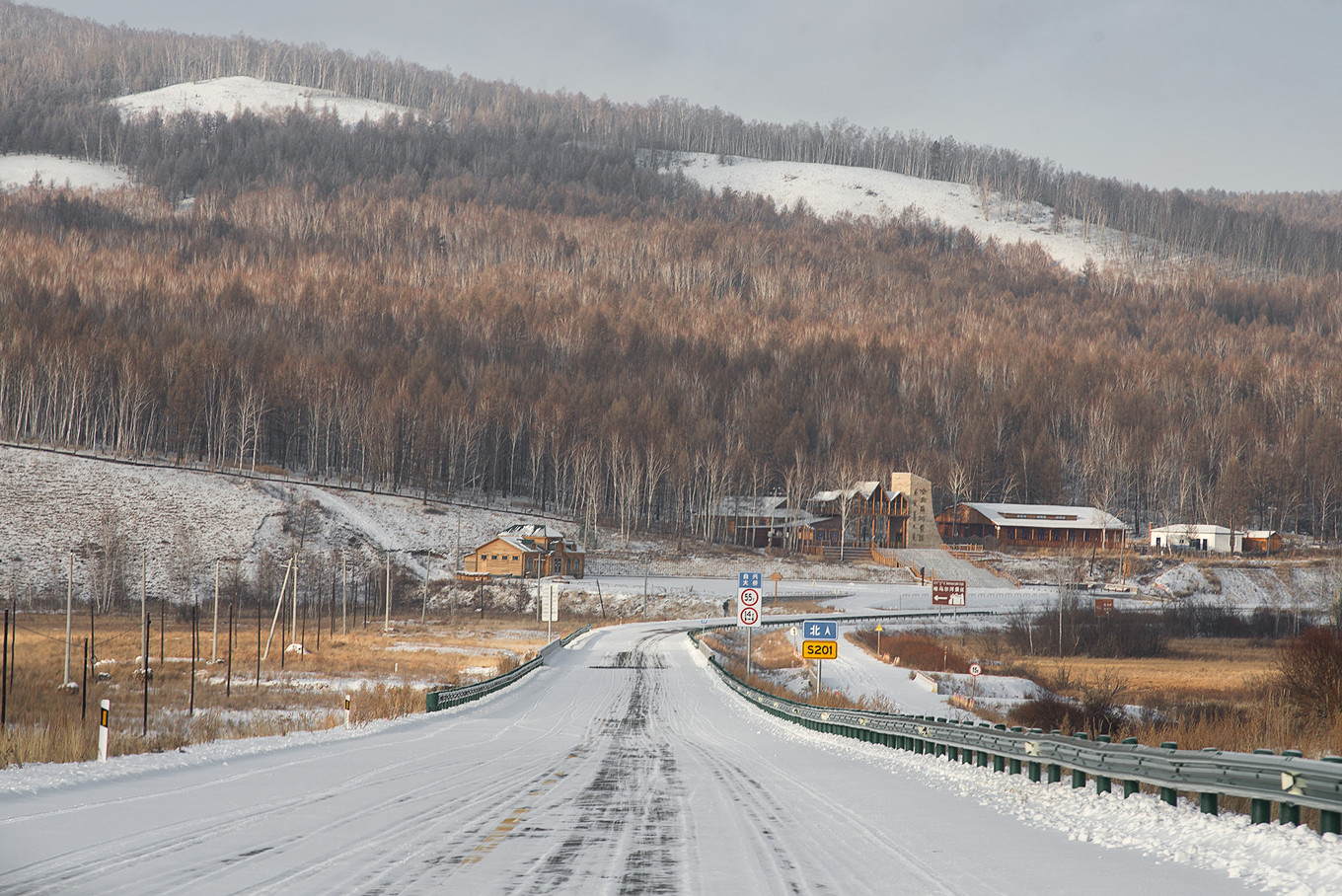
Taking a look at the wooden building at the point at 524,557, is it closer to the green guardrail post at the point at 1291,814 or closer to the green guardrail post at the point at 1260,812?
the green guardrail post at the point at 1260,812

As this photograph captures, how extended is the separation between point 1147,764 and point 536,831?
263 inches

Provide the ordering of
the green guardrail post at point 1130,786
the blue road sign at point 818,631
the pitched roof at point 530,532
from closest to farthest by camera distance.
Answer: the green guardrail post at point 1130,786, the blue road sign at point 818,631, the pitched roof at point 530,532

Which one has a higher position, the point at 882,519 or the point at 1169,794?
the point at 882,519

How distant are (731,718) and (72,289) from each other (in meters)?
129

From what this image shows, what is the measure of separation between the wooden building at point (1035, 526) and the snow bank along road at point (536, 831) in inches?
4024

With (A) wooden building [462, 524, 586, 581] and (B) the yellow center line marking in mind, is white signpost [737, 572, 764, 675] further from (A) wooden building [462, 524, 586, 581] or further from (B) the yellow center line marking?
(A) wooden building [462, 524, 586, 581]

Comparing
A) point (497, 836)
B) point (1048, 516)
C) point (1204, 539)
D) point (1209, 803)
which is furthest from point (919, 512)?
point (497, 836)

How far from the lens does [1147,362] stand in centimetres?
15575

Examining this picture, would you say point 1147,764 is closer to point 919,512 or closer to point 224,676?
point 224,676

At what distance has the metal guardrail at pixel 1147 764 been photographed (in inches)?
325

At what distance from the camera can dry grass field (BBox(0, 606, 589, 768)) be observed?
19812 mm

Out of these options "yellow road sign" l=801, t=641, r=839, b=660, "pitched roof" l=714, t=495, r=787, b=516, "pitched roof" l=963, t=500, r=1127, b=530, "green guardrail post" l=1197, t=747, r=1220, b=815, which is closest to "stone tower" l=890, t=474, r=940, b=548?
"pitched roof" l=963, t=500, r=1127, b=530

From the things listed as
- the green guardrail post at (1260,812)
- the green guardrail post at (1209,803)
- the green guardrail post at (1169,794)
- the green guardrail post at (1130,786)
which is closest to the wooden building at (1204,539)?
the green guardrail post at (1130,786)

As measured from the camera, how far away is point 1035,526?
Answer: 114 m
